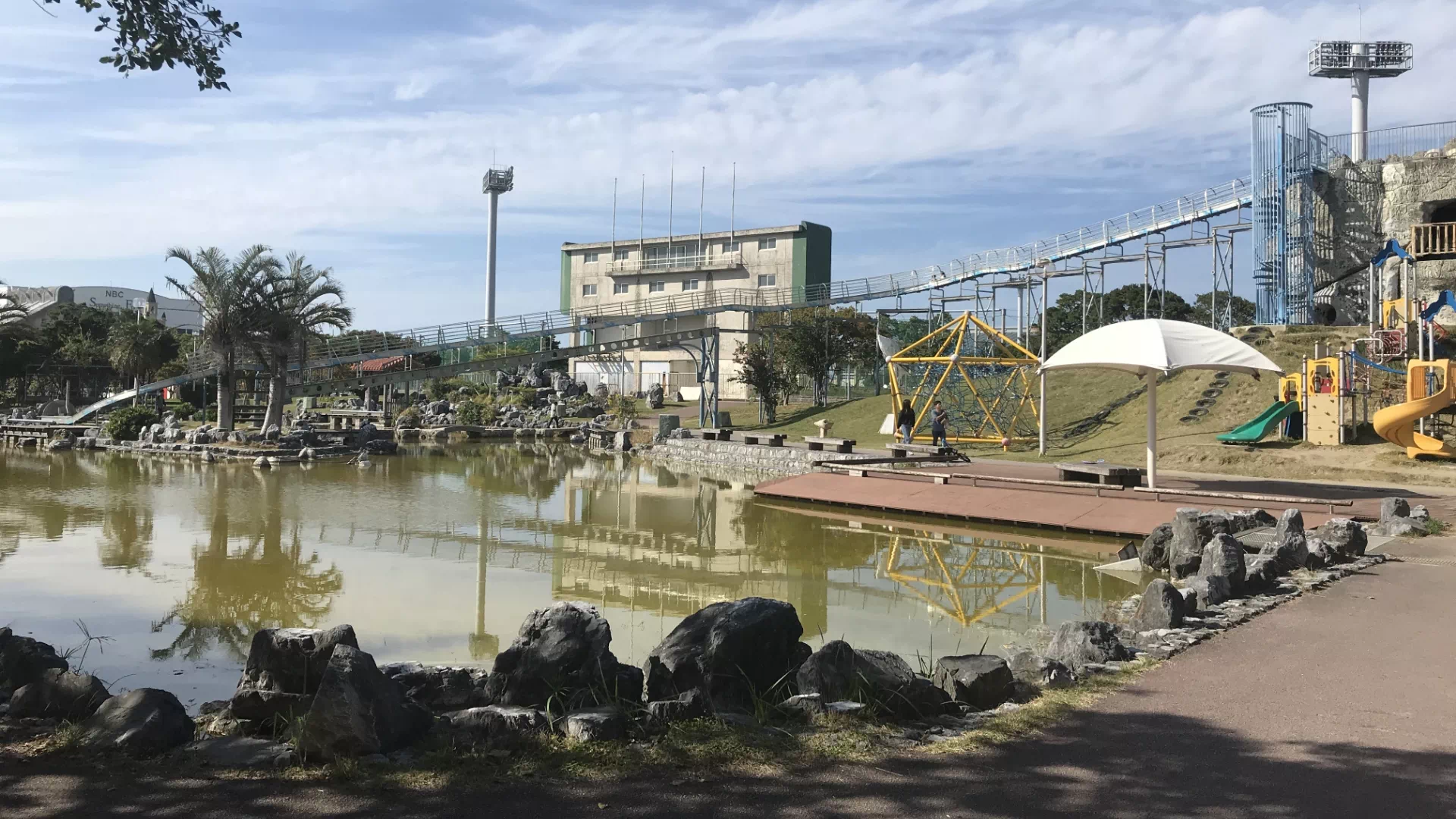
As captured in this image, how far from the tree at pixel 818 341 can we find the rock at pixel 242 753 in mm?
40854

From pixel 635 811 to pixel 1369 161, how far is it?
45.9 meters

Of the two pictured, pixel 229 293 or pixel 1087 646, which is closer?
pixel 1087 646

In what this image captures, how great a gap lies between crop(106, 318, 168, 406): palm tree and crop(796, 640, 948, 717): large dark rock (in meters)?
46.4

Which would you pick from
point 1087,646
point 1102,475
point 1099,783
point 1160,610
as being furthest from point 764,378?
point 1099,783

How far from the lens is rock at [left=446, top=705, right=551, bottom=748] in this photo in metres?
5.24

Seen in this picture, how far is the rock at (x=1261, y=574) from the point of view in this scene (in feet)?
31.4

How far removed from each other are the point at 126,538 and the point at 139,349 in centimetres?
3584

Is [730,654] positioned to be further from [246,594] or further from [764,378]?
[764,378]

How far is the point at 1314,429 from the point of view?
23.9 m

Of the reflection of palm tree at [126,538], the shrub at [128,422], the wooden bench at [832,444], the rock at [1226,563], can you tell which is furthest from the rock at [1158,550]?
the shrub at [128,422]

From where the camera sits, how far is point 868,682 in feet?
19.5

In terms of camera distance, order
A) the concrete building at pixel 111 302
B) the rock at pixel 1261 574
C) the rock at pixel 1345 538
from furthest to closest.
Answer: the concrete building at pixel 111 302
the rock at pixel 1345 538
the rock at pixel 1261 574

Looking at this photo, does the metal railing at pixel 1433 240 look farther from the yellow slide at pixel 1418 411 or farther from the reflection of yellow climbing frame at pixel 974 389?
the yellow slide at pixel 1418 411

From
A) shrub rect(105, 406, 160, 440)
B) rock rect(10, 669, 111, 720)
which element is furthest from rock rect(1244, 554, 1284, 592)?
shrub rect(105, 406, 160, 440)
